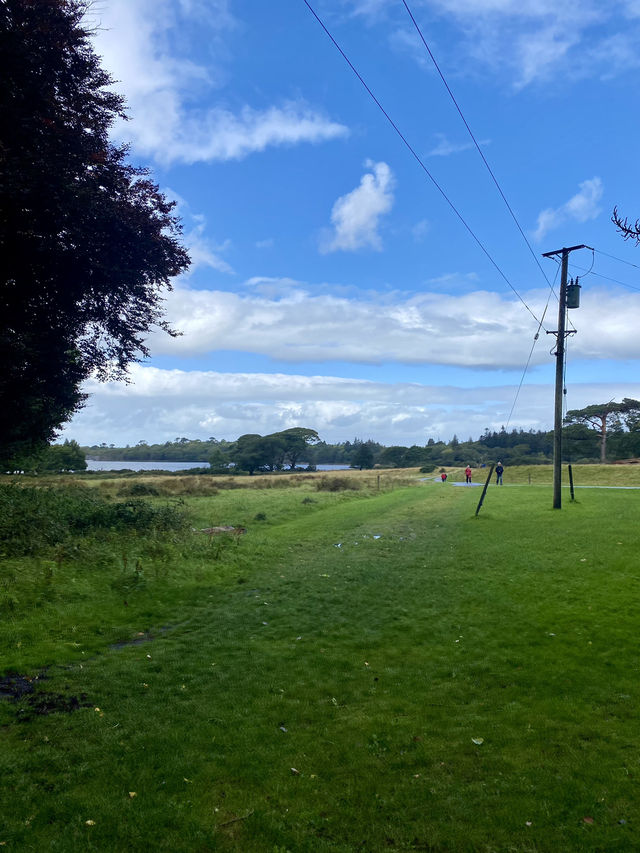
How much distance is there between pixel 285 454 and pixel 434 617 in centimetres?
10159

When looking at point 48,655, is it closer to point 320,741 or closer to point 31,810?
point 31,810

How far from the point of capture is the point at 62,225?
42.1 ft

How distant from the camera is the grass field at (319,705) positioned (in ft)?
13.9

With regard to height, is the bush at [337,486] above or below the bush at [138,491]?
below

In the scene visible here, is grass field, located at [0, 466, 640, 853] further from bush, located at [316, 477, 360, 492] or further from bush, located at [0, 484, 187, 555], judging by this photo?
bush, located at [316, 477, 360, 492]

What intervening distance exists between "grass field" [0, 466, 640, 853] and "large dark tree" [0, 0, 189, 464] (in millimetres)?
5532

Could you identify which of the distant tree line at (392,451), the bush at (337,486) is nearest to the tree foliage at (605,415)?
the distant tree line at (392,451)

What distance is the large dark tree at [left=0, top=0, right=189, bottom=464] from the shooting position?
11781 mm

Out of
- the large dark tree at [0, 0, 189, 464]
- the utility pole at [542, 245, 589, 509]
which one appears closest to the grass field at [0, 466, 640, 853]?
the large dark tree at [0, 0, 189, 464]

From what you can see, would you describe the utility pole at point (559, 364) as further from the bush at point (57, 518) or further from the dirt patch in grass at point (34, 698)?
the dirt patch in grass at point (34, 698)

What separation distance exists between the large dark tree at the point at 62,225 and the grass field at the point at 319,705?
18.1ft

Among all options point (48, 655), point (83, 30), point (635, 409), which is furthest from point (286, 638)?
point (635, 409)

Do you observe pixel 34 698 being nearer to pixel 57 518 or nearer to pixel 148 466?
pixel 57 518

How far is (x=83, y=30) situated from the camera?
13.4 meters
